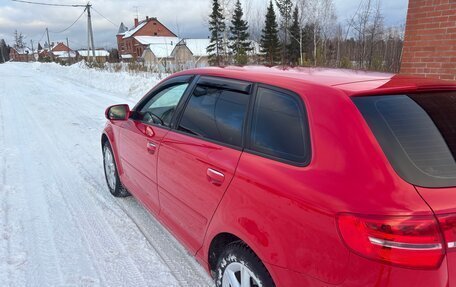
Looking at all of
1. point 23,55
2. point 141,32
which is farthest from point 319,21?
point 23,55

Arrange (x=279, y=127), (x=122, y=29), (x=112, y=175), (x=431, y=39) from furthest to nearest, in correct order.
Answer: (x=122, y=29), (x=431, y=39), (x=112, y=175), (x=279, y=127)

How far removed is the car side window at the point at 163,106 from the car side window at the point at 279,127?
1111 millimetres

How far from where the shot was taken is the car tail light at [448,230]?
4.78ft

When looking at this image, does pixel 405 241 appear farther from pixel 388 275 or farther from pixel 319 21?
pixel 319 21

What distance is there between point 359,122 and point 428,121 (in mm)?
416

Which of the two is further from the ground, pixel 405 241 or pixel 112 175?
pixel 405 241

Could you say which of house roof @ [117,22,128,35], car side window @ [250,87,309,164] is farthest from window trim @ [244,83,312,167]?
house roof @ [117,22,128,35]

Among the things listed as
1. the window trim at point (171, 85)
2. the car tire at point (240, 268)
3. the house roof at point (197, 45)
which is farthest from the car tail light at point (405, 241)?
the house roof at point (197, 45)

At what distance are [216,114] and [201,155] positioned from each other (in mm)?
327

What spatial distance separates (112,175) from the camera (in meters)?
4.59

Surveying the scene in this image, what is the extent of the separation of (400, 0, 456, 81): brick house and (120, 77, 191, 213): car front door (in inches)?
151

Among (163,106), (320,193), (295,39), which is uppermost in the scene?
(295,39)

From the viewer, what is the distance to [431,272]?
1441 millimetres

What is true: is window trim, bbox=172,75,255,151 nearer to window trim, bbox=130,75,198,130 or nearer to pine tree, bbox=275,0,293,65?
window trim, bbox=130,75,198,130
